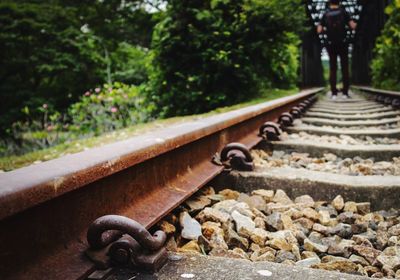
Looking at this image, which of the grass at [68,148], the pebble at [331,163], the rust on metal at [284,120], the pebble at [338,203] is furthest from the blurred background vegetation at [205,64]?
the pebble at [338,203]

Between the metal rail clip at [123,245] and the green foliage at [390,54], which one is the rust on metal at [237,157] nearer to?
the metal rail clip at [123,245]

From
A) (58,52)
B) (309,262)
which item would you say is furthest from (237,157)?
(58,52)

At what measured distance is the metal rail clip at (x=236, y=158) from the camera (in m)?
2.07

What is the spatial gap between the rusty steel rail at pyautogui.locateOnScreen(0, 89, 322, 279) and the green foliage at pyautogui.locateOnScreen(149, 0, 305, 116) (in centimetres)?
539

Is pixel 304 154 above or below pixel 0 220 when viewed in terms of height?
below

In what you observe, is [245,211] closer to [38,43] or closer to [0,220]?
[0,220]

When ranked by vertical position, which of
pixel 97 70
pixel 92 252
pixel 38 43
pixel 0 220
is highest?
pixel 38 43

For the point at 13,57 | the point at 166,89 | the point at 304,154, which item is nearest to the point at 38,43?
the point at 13,57

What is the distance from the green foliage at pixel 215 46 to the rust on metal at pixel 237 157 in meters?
4.83

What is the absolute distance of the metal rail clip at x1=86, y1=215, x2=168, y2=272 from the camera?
99cm

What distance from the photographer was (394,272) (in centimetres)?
A: 115

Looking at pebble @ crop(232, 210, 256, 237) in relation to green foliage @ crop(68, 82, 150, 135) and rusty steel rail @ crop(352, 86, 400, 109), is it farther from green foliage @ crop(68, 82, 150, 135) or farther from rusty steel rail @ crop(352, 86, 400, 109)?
green foliage @ crop(68, 82, 150, 135)

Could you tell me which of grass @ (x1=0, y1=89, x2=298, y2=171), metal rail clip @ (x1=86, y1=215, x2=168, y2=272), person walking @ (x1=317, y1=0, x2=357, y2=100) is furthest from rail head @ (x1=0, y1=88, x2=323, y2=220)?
person walking @ (x1=317, y1=0, x2=357, y2=100)

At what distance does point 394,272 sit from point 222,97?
600cm
